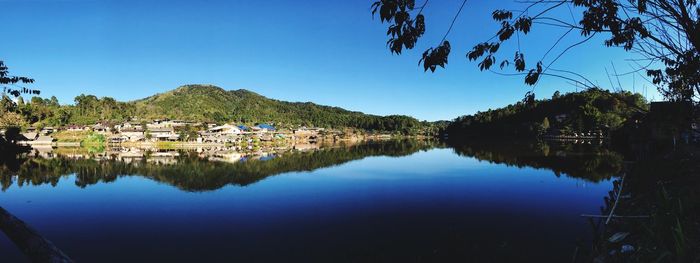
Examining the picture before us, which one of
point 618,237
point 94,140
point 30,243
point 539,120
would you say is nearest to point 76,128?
point 94,140

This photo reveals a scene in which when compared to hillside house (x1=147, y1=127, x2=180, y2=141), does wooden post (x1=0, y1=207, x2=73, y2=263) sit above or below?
below

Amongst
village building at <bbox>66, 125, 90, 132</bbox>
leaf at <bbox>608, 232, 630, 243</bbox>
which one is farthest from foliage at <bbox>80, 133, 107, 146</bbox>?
leaf at <bbox>608, 232, 630, 243</bbox>

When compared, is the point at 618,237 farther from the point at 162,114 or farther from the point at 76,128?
the point at 162,114

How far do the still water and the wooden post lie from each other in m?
6.52

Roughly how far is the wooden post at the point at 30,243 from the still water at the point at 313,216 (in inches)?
257

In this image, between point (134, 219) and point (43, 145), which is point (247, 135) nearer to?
point (43, 145)

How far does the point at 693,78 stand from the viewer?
4.31 metres

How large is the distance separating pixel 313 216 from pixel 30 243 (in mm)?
10718

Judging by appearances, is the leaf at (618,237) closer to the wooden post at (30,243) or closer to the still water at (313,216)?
the still water at (313,216)

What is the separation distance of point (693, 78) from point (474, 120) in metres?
119

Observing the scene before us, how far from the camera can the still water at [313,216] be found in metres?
9.16

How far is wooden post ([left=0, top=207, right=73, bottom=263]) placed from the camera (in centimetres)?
254

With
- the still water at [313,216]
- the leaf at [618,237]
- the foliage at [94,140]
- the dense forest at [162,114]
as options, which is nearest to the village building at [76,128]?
the dense forest at [162,114]

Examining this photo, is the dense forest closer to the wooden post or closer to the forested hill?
the wooden post
